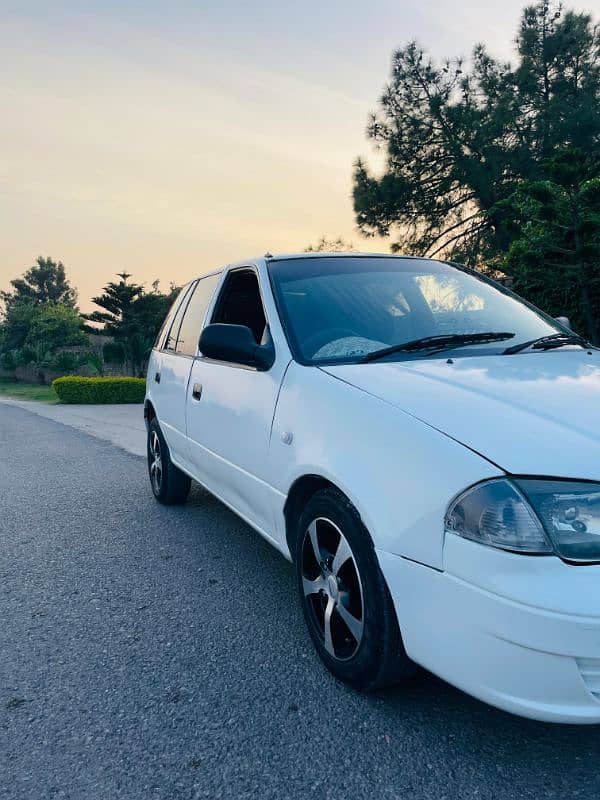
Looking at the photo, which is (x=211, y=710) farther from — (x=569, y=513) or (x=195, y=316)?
(x=195, y=316)

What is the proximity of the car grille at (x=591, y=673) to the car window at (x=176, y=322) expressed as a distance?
3.61 metres

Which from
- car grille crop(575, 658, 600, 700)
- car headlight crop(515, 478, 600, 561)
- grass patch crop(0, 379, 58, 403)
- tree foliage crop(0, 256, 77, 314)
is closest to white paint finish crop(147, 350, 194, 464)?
car headlight crop(515, 478, 600, 561)

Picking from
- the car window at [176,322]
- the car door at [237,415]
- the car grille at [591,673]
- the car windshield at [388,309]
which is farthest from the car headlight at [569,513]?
the car window at [176,322]

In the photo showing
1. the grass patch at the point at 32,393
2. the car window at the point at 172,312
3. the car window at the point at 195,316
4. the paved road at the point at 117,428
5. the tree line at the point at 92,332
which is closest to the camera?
the car window at the point at 195,316

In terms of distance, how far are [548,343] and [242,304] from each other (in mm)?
1674

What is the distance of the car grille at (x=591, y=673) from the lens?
1603mm

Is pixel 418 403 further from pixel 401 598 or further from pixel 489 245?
pixel 489 245

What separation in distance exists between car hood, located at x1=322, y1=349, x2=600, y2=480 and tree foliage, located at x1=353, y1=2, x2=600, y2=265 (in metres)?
16.5

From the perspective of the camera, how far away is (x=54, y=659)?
8.60ft

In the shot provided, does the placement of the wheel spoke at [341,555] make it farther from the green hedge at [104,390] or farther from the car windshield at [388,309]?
the green hedge at [104,390]

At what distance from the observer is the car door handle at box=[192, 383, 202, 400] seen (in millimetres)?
3727

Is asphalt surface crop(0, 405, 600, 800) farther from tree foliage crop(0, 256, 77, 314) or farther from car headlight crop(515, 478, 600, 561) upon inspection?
tree foliage crop(0, 256, 77, 314)

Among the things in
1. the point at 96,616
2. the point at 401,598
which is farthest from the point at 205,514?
the point at 401,598

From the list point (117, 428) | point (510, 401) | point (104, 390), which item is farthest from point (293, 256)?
point (104, 390)
